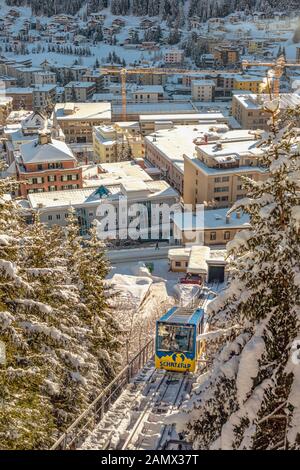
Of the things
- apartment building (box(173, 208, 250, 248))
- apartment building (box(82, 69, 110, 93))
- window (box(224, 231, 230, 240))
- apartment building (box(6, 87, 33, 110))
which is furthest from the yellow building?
window (box(224, 231, 230, 240))

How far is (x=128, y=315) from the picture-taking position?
2355cm

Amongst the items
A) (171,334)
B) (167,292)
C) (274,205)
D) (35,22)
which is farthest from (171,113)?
(35,22)

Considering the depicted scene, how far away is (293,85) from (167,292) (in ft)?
224

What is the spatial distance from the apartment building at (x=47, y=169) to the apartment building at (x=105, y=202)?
192 cm

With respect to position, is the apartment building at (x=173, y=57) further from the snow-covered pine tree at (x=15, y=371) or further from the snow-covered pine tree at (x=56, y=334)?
the snow-covered pine tree at (x=15, y=371)

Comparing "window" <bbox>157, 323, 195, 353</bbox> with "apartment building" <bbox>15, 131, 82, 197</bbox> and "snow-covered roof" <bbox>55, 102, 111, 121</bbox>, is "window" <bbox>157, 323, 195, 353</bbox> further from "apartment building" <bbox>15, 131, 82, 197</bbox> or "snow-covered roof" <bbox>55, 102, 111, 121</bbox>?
"snow-covered roof" <bbox>55, 102, 111, 121</bbox>

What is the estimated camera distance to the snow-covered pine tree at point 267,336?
6523 mm

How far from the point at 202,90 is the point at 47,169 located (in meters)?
55.2

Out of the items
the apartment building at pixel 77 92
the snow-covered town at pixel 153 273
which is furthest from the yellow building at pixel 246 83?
the apartment building at pixel 77 92

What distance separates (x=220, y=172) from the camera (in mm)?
36500

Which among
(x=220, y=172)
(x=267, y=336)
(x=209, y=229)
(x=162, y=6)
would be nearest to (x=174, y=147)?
(x=220, y=172)

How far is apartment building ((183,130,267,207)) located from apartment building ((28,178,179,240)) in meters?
2.04

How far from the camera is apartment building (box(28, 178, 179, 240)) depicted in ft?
117
